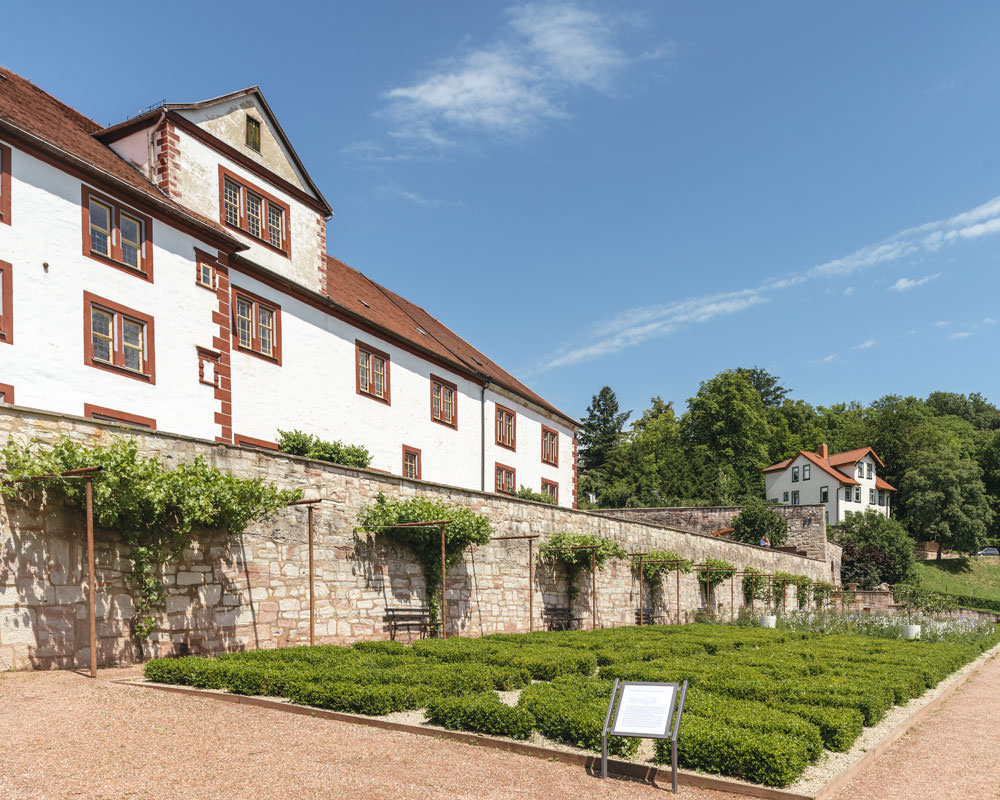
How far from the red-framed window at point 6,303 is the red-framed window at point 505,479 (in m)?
21.1

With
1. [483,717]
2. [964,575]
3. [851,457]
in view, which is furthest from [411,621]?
[851,457]

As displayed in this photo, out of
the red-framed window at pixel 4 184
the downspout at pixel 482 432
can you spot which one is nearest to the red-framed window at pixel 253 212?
the red-framed window at pixel 4 184

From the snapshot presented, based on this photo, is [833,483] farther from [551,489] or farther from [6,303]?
[6,303]

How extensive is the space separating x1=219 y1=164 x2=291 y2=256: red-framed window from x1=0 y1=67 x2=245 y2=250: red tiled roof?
1.02m

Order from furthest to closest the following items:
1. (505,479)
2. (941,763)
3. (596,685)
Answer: (505,479), (596,685), (941,763)

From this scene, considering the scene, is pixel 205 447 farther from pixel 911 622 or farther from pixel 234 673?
pixel 911 622

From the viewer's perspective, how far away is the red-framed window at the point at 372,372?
90.2 feet

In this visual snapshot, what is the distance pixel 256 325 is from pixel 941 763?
19.0m

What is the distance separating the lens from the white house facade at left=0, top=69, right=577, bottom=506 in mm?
17234

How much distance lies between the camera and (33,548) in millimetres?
11125

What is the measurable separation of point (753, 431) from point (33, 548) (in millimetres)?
73638

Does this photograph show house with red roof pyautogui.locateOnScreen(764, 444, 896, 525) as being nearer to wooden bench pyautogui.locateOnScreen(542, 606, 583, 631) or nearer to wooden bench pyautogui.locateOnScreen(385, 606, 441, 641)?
wooden bench pyautogui.locateOnScreen(542, 606, 583, 631)

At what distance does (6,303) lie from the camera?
16.5 m

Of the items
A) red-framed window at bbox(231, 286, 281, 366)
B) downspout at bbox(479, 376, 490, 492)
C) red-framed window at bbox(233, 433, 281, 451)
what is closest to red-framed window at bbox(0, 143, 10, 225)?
red-framed window at bbox(231, 286, 281, 366)
